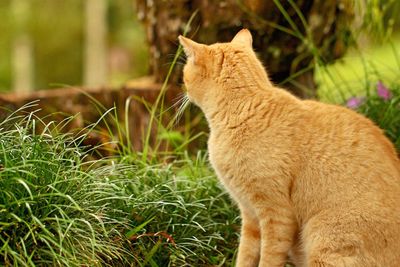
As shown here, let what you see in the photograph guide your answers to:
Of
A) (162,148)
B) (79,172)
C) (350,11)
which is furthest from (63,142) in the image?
(350,11)

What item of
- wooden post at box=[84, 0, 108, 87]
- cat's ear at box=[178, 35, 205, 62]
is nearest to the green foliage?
cat's ear at box=[178, 35, 205, 62]

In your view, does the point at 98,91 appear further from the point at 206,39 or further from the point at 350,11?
the point at 350,11

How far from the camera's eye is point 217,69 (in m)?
3.78

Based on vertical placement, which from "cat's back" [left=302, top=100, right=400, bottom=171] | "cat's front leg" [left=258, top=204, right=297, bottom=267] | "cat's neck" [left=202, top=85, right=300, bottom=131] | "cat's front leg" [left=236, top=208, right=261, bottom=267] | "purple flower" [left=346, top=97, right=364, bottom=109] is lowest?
"cat's front leg" [left=236, top=208, right=261, bottom=267]

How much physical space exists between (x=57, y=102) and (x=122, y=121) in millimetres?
511

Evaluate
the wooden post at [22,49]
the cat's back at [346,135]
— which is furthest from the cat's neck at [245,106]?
the wooden post at [22,49]

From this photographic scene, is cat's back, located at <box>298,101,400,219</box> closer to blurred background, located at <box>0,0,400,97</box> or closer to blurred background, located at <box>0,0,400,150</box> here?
blurred background, located at <box>0,0,400,150</box>

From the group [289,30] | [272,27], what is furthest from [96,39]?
[289,30]

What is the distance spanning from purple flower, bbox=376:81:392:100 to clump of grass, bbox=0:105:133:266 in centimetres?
192

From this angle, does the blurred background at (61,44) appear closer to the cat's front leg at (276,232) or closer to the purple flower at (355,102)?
the purple flower at (355,102)

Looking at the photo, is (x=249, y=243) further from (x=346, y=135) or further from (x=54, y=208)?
(x=54, y=208)

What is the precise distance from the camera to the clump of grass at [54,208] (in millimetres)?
3383

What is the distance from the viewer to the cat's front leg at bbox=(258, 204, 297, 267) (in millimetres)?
3602

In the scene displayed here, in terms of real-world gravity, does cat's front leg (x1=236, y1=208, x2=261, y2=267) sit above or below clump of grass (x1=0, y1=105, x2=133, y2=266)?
below
